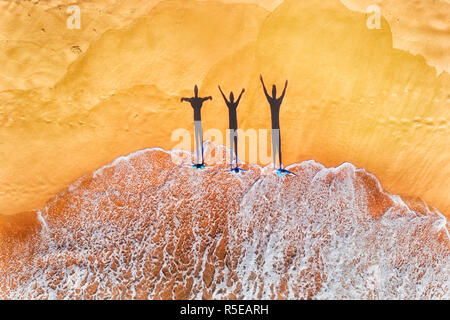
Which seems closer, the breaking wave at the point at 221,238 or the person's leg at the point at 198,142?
the breaking wave at the point at 221,238

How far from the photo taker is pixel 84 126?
5.53m

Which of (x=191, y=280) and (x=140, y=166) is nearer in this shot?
(x=191, y=280)

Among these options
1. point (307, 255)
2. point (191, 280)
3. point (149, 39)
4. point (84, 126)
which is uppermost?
point (149, 39)

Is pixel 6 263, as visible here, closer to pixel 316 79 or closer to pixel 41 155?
pixel 41 155

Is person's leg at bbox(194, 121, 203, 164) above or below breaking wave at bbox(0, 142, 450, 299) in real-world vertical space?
above

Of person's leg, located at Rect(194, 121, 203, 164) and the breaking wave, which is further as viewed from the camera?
person's leg, located at Rect(194, 121, 203, 164)

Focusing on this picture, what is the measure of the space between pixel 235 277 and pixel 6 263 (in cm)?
413

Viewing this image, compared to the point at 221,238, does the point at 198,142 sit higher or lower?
higher

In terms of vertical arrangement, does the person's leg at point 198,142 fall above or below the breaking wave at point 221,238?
above

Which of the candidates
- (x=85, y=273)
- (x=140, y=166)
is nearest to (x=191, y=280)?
(x=85, y=273)

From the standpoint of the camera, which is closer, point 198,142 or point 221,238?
point 221,238

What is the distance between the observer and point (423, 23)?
5.52 meters

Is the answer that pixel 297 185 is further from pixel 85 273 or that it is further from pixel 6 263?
pixel 6 263
